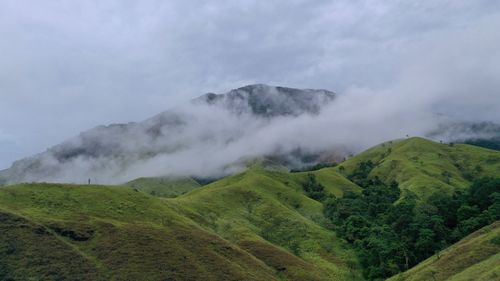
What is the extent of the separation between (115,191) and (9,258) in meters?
43.1

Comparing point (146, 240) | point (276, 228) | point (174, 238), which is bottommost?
point (276, 228)

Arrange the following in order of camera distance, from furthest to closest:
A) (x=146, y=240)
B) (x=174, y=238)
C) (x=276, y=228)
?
(x=276, y=228) < (x=174, y=238) < (x=146, y=240)

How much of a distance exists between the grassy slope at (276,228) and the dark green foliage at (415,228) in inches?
244

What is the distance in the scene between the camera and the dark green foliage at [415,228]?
422ft

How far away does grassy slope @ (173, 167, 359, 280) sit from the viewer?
130 metres

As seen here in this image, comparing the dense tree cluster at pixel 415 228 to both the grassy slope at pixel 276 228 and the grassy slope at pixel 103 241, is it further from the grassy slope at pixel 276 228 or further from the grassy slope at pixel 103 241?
the grassy slope at pixel 103 241

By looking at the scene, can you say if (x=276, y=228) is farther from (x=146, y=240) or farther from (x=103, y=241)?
(x=103, y=241)

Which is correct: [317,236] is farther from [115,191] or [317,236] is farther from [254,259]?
[115,191]

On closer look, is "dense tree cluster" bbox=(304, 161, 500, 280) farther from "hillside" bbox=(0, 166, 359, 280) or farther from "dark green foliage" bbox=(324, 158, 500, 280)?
"hillside" bbox=(0, 166, 359, 280)

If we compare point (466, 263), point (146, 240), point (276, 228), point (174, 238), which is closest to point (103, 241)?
A: point (146, 240)

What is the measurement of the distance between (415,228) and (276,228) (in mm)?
44582

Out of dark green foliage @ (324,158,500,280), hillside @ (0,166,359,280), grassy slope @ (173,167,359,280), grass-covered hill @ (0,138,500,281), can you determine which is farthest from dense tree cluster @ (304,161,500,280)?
Result: hillside @ (0,166,359,280)

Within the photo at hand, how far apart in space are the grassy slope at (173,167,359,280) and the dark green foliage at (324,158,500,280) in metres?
6.19

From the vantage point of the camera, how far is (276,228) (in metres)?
160
